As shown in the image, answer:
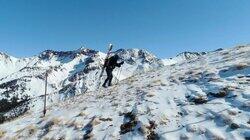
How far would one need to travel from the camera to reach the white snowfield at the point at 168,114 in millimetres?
11914

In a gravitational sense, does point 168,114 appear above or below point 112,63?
below

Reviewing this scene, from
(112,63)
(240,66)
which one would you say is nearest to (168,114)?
(240,66)

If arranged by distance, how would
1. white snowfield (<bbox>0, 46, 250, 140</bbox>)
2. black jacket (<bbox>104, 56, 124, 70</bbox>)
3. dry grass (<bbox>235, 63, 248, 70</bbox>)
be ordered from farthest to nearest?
1. black jacket (<bbox>104, 56, 124, 70</bbox>)
2. dry grass (<bbox>235, 63, 248, 70</bbox>)
3. white snowfield (<bbox>0, 46, 250, 140</bbox>)

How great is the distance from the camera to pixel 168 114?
13.9 metres

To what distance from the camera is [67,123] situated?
16.1m

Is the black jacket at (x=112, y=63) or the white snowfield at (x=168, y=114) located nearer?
the white snowfield at (x=168, y=114)

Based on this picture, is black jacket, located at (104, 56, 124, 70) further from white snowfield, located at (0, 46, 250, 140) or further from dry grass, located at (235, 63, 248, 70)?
dry grass, located at (235, 63, 248, 70)

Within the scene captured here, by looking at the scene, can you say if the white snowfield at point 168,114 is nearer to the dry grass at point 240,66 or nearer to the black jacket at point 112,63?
the dry grass at point 240,66

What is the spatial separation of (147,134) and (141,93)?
658cm

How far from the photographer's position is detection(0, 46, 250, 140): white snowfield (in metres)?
11.9

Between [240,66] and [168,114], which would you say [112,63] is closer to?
[240,66]

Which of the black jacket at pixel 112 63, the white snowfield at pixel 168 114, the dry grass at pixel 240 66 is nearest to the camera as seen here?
the white snowfield at pixel 168 114

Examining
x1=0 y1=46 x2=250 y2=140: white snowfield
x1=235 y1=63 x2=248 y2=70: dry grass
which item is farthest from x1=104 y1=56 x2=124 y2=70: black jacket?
x1=235 y1=63 x2=248 y2=70: dry grass

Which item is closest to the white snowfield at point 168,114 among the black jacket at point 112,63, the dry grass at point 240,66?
the dry grass at point 240,66
